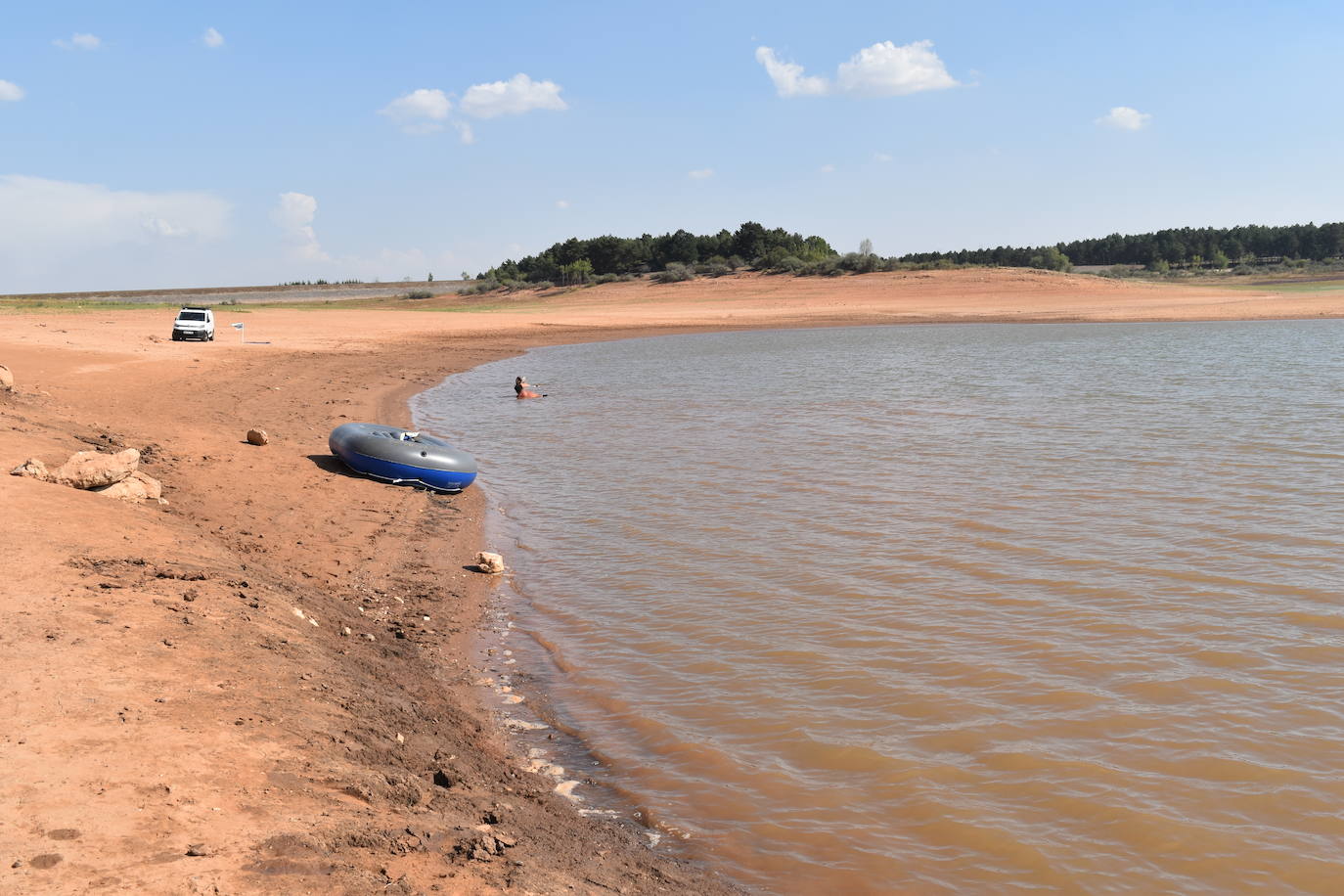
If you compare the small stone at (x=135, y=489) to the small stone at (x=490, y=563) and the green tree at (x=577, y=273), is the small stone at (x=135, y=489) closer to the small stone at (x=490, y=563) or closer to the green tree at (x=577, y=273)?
the small stone at (x=490, y=563)

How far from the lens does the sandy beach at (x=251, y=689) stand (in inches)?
168

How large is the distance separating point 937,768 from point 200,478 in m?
9.85

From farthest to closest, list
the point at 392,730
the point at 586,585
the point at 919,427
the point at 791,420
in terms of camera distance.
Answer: the point at 791,420, the point at 919,427, the point at 586,585, the point at 392,730

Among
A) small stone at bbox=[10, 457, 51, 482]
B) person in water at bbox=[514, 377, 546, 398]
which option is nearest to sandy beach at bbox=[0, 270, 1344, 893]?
small stone at bbox=[10, 457, 51, 482]

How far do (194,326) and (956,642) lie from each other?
30.1 m

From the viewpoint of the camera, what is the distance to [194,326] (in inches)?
1261

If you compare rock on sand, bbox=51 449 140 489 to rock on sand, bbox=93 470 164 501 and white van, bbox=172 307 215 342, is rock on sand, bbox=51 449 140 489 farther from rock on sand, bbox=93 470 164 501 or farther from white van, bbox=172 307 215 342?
white van, bbox=172 307 215 342

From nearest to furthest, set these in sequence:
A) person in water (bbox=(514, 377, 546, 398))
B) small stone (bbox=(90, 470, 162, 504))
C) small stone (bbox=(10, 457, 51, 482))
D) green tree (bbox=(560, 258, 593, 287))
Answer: small stone (bbox=(10, 457, 51, 482)) → small stone (bbox=(90, 470, 162, 504)) → person in water (bbox=(514, 377, 546, 398)) → green tree (bbox=(560, 258, 593, 287))

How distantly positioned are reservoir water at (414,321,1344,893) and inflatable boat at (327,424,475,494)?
2.39 feet

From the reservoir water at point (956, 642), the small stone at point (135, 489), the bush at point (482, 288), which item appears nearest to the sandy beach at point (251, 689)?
the small stone at point (135, 489)

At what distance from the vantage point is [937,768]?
20.6 ft

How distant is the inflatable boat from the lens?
14.1m

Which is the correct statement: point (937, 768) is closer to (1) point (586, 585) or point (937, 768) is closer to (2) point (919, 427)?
(1) point (586, 585)

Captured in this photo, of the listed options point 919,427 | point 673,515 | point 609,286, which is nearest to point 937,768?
point 673,515
